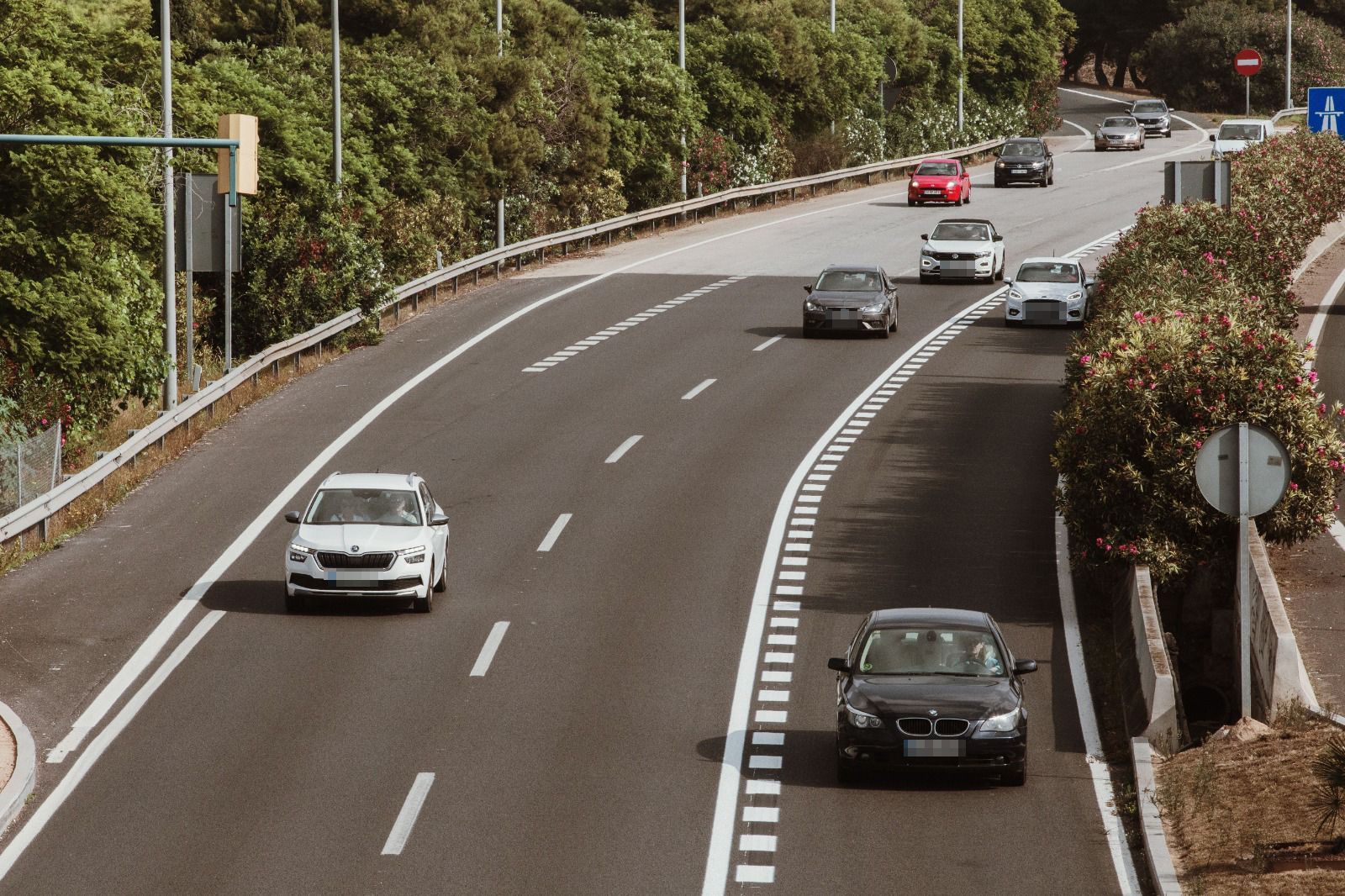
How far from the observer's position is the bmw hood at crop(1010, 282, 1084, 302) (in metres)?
44.1

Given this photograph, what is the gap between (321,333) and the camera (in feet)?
131

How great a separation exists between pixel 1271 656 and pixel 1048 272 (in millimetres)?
25487

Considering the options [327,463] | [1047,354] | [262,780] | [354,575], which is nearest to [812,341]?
[1047,354]

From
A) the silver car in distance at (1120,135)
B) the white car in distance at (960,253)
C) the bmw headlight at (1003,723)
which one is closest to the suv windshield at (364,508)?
the bmw headlight at (1003,723)

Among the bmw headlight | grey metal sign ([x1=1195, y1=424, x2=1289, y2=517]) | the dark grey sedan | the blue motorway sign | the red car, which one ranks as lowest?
the bmw headlight

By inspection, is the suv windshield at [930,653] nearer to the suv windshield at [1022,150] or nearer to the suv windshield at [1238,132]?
the suv windshield at [1022,150]

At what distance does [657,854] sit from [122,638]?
9.47 m

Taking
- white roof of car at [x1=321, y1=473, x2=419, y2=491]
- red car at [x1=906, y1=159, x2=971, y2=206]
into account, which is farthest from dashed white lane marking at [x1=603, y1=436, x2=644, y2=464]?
red car at [x1=906, y1=159, x2=971, y2=206]

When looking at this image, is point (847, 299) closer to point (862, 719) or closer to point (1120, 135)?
point (862, 719)

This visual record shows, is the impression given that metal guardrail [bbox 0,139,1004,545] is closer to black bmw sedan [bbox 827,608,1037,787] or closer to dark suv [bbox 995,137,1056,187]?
dark suv [bbox 995,137,1056,187]

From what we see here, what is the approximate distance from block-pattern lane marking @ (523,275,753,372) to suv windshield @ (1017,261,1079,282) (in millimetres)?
6384

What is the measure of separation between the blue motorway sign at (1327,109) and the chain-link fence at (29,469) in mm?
30444

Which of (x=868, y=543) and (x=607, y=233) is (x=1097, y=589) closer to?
(x=868, y=543)

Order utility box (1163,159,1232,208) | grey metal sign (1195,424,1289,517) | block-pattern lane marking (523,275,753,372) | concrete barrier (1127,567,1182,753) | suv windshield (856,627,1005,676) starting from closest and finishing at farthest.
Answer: grey metal sign (1195,424,1289,517) → suv windshield (856,627,1005,676) → concrete barrier (1127,567,1182,753) → utility box (1163,159,1232,208) → block-pattern lane marking (523,275,753,372)
